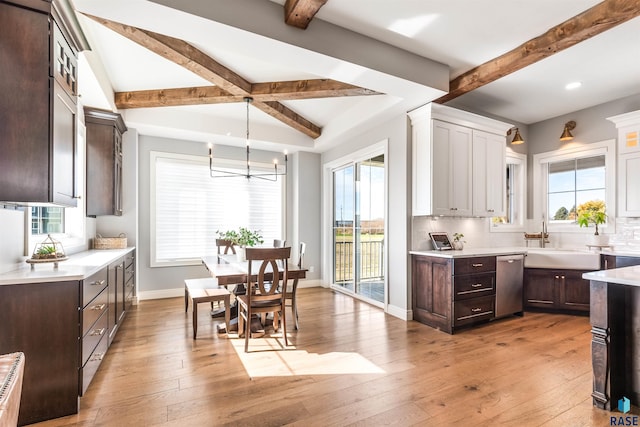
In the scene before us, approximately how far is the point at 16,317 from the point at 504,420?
308cm

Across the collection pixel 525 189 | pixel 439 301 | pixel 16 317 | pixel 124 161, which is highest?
pixel 124 161

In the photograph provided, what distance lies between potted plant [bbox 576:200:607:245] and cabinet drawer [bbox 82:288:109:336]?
5.74 metres

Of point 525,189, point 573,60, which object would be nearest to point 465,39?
point 573,60

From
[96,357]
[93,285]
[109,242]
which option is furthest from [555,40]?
[109,242]

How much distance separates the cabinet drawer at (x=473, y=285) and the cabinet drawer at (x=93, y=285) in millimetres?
3442

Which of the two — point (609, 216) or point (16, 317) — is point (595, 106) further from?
point (16, 317)

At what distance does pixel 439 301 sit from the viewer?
3664 mm

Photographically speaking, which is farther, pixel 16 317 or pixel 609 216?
pixel 609 216

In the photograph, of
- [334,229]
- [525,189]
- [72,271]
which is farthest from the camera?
[334,229]

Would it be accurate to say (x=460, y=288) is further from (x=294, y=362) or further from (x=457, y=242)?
(x=294, y=362)

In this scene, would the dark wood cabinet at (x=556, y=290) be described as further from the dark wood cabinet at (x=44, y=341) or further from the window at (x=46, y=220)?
the window at (x=46, y=220)

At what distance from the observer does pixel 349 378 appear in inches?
98.2

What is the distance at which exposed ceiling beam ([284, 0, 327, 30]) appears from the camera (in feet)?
7.54

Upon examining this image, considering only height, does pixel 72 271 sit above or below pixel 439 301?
above
